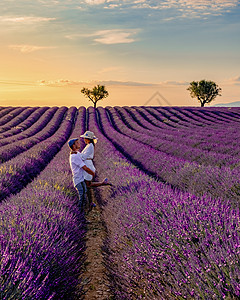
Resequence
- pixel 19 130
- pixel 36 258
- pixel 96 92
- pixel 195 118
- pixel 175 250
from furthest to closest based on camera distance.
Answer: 1. pixel 96 92
2. pixel 195 118
3. pixel 19 130
4. pixel 36 258
5. pixel 175 250

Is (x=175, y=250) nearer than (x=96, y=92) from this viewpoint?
Yes

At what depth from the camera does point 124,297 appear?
8.44ft

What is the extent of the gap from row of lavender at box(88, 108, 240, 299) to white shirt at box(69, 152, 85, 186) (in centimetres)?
157

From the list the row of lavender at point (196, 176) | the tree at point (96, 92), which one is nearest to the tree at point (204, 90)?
the tree at point (96, 92)

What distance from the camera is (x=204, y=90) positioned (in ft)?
168

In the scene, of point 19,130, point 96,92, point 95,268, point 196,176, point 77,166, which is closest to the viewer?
point 95,268

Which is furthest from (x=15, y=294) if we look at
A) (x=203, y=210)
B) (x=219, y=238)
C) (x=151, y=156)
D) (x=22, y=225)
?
(x=151, y=156)

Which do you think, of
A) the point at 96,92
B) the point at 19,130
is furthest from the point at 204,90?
the point at 19,130

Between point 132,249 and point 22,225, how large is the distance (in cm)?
117

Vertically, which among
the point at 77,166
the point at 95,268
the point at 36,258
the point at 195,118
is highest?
the point at 195,118

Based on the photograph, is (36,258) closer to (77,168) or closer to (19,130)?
(77,168)

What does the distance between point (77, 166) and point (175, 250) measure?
2.99 metres

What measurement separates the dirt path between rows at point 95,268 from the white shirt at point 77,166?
87 cm

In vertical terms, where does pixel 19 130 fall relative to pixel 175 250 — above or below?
below
